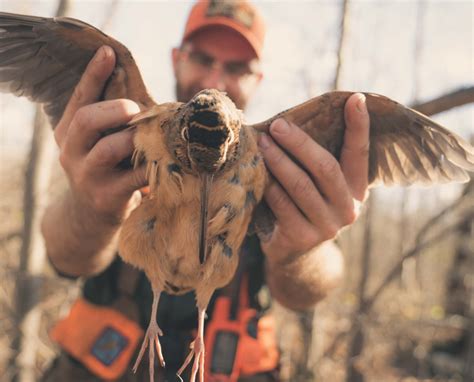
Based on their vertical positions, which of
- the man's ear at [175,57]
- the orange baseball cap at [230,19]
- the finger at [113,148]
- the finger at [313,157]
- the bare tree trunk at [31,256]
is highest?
the orange baseball cap at [230,19]

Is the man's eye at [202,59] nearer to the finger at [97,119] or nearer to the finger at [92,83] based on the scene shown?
the finger at [92,83]

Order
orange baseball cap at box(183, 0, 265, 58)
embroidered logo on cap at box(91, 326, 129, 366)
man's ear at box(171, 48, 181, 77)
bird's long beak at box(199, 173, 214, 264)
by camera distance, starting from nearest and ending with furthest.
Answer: bird's long beak at box(199, 173, 214, 264) < embroidered logo on cap at box(91, 326, 129, 366) < orange baseball cap at box(183, 0, 265, 58) < man's ear at box(171, 48, 181, 77)

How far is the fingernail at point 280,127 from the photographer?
9.17 ft

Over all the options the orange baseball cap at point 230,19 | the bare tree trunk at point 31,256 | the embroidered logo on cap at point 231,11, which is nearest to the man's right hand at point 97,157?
the orange baseball cap at point 230,19

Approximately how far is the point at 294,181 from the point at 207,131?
854 millimetres

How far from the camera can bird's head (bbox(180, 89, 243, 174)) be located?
2.20 metres

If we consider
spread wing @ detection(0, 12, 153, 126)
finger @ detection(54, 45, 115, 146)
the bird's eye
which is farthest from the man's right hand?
the bird's eye

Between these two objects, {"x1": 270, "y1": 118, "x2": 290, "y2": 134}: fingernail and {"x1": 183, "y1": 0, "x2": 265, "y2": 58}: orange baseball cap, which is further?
{"x1": 183, "y1": 0, "x2": 265, "y2": 58}: orange baseball cap

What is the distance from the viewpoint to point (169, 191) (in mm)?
2480

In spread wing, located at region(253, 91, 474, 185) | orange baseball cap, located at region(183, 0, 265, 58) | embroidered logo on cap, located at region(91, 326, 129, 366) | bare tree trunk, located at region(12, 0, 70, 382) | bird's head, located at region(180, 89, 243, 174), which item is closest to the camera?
bird's head, located at region(180, 89, 243, 174)

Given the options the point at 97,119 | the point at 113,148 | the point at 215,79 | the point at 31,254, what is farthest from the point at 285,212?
the point at 31,254

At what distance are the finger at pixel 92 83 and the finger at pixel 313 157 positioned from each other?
3.43 feet

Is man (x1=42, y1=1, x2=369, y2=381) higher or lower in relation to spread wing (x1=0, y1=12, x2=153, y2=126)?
lower

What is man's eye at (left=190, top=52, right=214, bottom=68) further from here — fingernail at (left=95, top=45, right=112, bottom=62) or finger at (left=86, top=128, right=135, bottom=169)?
finger at (left=86, top=128, right=135, bottom=169)
